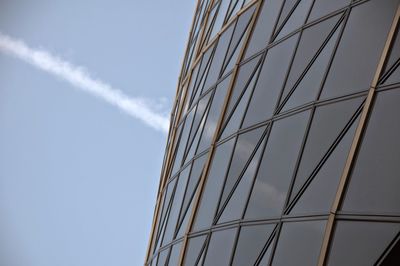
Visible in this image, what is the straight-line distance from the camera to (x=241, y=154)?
2164cm

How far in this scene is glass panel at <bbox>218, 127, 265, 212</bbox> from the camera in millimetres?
20891

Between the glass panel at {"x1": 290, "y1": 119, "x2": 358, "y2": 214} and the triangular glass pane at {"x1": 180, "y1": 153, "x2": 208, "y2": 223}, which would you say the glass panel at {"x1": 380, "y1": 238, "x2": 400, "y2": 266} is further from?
the triangular glass pane at {"x1": 180, "y1": 153, "x2": 208, "y2": 223}

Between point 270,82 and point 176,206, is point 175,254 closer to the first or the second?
point 176,206

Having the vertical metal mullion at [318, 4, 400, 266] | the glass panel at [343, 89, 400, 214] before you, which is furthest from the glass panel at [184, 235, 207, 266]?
the glass panel at [343, 89, 400, 214]

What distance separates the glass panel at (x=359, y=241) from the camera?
14133 millimetres

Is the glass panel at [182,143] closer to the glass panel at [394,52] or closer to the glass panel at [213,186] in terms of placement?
the glass panel at [213,186]

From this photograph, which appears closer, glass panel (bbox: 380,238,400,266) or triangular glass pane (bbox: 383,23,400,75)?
glass panel (bbox: 380,238,400,266)

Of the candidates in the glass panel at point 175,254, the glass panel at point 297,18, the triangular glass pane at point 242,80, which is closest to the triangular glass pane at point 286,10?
the glass panel at point 297,18

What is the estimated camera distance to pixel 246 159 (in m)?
21.1

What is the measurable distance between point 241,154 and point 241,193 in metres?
1.62

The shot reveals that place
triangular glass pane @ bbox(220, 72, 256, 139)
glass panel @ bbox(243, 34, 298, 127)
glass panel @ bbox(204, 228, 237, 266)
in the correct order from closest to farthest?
glass panel @ bbox(204, 228, 237, 266) < glass panel @ bbox(243, 34, 298, 127) < triangular glass pane @ bbox(220, 72, 256, 139)

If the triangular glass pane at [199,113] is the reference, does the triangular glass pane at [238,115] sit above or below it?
below

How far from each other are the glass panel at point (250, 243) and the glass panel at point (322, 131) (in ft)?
4.77

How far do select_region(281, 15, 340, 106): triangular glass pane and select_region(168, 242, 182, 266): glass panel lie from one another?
8.15 metres
